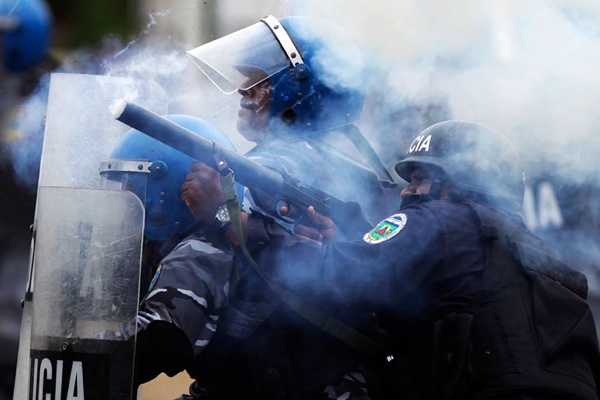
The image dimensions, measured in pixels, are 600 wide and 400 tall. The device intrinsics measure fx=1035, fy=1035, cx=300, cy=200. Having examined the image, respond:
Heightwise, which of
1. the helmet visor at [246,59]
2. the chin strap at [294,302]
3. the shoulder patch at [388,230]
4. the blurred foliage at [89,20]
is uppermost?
the helmet visor at [246,59]

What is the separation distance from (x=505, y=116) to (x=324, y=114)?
72 centimetres

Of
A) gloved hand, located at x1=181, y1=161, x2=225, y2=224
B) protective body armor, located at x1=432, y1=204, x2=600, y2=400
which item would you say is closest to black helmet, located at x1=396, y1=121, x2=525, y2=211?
protective body armor, located at x1=432, y1=204, x2=600, y2=400

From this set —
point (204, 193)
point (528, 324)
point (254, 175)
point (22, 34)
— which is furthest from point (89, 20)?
point (528, 324)

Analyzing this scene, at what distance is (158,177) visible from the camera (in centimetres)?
372

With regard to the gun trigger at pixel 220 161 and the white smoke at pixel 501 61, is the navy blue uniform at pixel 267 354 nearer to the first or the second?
the gun trigger at pixel 220 161

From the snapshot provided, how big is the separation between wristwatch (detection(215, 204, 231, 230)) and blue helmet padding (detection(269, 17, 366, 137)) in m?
0.61

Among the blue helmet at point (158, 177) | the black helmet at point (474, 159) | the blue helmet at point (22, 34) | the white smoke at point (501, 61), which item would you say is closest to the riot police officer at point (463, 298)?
the black helmet at point (474, 159)

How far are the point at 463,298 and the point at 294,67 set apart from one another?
3.91ft

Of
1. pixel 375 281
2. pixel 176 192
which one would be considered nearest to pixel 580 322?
pixel 375 281

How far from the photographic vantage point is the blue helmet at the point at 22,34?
580 centimetres

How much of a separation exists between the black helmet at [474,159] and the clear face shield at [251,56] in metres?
0.66

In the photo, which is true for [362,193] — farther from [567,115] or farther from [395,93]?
[567,115]

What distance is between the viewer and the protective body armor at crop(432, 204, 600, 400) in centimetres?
310

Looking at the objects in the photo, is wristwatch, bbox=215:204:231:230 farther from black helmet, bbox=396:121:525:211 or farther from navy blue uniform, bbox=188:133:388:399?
black helmet, bbox=396:121:525:211
